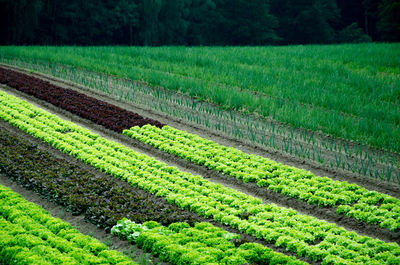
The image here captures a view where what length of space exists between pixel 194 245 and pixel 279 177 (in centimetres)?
395

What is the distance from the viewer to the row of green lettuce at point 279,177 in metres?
9.53

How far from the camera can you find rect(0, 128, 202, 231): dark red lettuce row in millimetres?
9391

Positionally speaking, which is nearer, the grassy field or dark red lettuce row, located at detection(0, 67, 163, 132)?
the grassy field

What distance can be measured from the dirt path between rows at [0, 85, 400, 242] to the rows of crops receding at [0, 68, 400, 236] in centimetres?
11

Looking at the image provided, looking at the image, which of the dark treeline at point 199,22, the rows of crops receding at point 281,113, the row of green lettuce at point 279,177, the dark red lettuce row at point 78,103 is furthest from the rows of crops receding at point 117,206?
the dark treeline at point 199,22

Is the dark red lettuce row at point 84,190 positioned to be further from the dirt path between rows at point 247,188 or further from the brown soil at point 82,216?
the dirt path between rows at point 247,188

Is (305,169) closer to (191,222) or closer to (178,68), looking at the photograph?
(191,222)

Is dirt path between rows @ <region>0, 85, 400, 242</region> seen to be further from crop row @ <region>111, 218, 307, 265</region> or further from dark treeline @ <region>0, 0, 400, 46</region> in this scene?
dark treeline @ <region>0, 0, 400, 46</region>

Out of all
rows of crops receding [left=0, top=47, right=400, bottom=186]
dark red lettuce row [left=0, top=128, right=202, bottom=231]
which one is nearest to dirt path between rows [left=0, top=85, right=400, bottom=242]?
dark red lettuce row [left=0, top=128, right=202, bottom=231]

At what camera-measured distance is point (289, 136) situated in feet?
47.2

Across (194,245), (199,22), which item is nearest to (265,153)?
(194,245)

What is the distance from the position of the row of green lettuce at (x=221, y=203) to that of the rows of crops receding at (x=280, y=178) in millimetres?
927

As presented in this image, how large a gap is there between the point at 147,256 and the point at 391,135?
888cm

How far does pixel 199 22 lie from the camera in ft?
195
